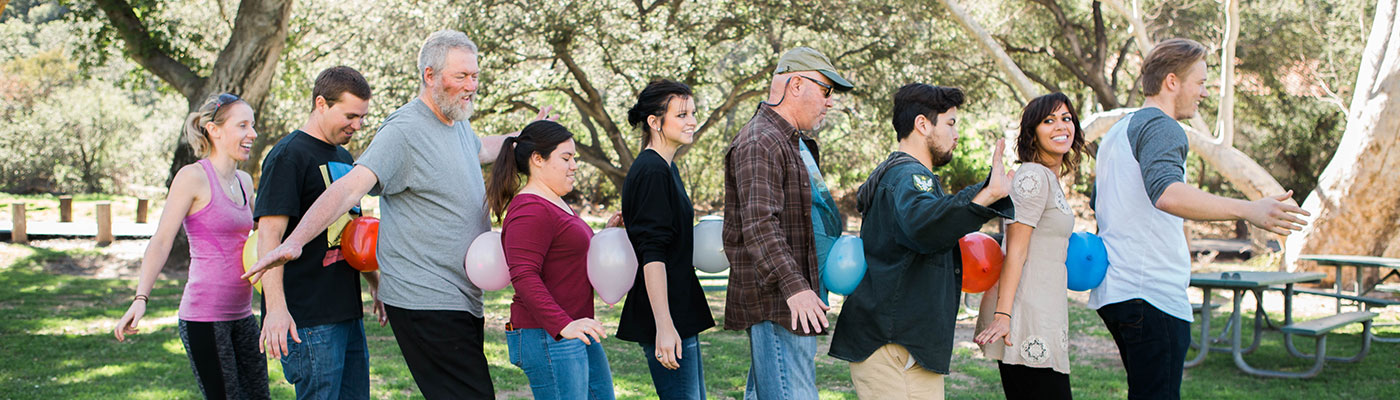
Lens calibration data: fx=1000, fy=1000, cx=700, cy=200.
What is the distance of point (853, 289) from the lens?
3.11 meters

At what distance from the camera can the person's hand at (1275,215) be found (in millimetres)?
2678

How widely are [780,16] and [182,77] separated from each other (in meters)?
7.98

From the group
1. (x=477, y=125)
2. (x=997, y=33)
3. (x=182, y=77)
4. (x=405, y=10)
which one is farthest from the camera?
(x=997, y=33)

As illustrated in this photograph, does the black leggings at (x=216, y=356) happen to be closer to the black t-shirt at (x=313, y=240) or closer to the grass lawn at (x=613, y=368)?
the black t-shirt at (x=313, y=240)

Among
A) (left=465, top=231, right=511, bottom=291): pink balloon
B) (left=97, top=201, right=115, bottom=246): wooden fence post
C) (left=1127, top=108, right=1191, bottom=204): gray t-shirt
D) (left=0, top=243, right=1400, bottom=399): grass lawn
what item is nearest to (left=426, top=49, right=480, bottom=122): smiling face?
(left=465, top=231, right=511, bottom=291): pink balloon

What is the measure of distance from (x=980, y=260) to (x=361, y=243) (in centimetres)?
203

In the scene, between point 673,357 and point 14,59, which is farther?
point 14,59

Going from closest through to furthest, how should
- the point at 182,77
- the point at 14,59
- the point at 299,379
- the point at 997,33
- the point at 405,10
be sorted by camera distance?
the point at 299,379
the point at 182,77
the point at 405,10
the point at 997,33
the point at 14,59

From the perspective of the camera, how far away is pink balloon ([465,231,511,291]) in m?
3.08

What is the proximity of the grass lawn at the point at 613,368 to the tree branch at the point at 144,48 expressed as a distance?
3691 millimetres

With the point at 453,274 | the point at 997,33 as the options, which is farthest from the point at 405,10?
the point at 453,274

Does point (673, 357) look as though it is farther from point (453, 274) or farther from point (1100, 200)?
point (1100, 200)

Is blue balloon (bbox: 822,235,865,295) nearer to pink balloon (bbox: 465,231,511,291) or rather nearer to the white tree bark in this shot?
pink balloon (bbox: 465,231,511,291)

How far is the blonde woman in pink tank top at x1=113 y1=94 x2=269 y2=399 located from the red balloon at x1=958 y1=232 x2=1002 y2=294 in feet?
8.20
